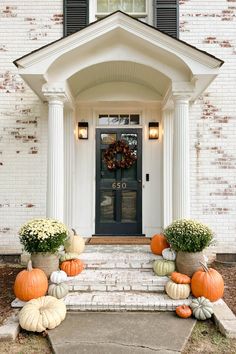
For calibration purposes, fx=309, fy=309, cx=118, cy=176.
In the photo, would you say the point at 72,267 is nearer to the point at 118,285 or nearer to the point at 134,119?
the point at 118,285

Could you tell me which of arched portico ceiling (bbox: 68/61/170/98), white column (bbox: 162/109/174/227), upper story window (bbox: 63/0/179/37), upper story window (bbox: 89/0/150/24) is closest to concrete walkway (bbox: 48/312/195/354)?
white column (bbox: 162/109/174/227)

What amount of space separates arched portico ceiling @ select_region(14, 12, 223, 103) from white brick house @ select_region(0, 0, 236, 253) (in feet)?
1.11

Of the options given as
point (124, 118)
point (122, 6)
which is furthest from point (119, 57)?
Result: point (122, 6)

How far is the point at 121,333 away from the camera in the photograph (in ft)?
10.6

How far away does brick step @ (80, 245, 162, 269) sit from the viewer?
451 cm

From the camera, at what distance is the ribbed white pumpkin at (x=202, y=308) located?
3523 mm

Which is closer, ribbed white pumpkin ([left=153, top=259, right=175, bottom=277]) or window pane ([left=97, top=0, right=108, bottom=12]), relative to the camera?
ribbed white pumpkin ([left=153, top=259, right=175, bottom=277])

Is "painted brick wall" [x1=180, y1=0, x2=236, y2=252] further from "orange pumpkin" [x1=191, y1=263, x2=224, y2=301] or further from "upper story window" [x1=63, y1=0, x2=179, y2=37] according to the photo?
"orange pumpkin" [x1=191, y1=263, x2=224, y2=301]

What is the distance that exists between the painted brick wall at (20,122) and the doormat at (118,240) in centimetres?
111

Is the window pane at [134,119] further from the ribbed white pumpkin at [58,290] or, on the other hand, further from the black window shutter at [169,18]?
the ribbed white pumpkin at [58,290]

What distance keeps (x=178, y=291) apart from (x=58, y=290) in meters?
1.49

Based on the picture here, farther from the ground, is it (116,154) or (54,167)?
(116,154)

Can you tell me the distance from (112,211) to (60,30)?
359 centimetres

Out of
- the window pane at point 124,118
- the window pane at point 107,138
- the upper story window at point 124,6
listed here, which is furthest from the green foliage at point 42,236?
the upper story window at point 124,6
